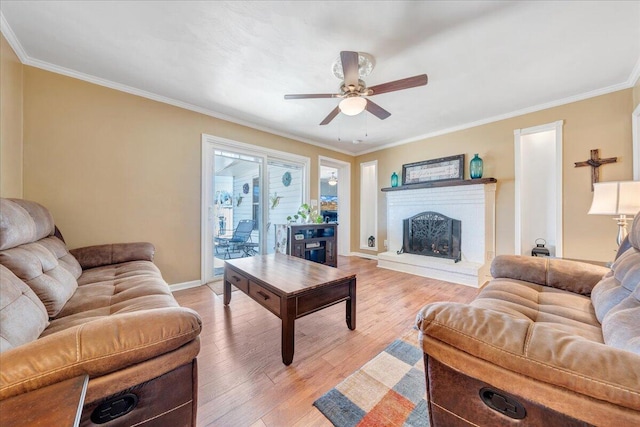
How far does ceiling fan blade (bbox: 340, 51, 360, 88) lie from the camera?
169 centimetres

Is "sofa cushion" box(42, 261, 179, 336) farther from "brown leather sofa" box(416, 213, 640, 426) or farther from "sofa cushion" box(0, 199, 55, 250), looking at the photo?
"brown leather sofa" box(416, 213, 640, 426)

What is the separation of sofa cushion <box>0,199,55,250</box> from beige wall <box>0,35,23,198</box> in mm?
399

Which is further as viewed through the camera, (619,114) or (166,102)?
(166,102)

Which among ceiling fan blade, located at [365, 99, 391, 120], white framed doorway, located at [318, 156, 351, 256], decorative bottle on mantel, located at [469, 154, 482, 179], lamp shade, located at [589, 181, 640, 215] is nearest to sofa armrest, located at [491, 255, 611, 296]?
lamp shade, located at [589, 181, 640, 215]

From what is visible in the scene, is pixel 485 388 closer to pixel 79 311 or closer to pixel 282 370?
pixel 282 370

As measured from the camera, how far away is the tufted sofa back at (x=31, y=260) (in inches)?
47.0

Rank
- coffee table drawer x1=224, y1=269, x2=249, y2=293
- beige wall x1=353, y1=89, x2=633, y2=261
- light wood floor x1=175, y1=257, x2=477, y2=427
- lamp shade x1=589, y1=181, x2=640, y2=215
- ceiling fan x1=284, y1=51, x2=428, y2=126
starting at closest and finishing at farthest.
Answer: light wood floor x1=175, y1=257, x2=477, y2=427 → ceiling fan x1=284, y1=51, x2=428, y2=126 → lamp shade x1=589, y1=181, x2=640, y2=215 → coffee table drawer x1=224, y1=269, x2=249, y2=293 → beige wall x1=353, y1=89, x2=633, y2=261

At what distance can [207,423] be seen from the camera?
1192 mm

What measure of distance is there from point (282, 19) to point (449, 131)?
3.35m

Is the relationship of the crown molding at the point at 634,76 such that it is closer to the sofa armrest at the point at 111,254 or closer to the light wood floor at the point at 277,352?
the light wood floor at the point at 277,352

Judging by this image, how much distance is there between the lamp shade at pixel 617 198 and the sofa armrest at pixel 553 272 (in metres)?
0.78

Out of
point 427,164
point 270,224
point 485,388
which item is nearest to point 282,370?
point 485,388

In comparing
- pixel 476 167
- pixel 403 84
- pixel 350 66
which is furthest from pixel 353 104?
pixel 476 167

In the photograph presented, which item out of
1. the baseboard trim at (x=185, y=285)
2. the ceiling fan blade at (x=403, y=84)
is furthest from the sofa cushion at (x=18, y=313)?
the ceiling fan blade at (x=403, y=84)
